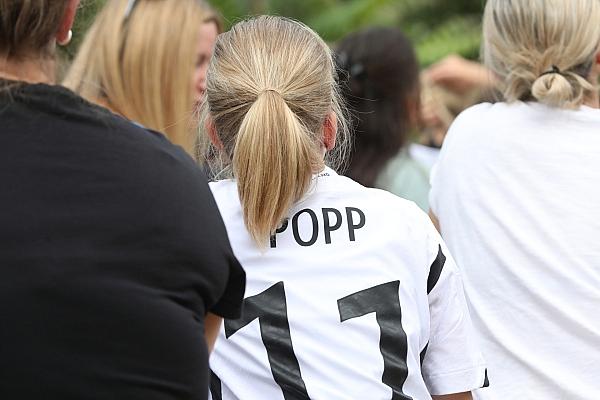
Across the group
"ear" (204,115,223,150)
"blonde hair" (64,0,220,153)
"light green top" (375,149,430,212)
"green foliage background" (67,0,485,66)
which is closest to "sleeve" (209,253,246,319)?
"ear" (204,115,223,150)

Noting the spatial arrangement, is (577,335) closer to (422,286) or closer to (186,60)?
(422,286)

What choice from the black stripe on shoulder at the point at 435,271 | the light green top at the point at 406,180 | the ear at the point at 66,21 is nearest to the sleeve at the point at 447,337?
the black stripe on shoulder at the point at 435,271

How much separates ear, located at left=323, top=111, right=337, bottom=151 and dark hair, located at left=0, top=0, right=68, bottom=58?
1001 millimetres

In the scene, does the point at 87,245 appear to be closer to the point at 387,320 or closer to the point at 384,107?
the point at 387,320

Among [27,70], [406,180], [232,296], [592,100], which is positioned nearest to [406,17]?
[406,180]

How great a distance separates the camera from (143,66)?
11.9 feet

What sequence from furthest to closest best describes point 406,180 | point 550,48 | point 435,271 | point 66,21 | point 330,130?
point 406,180 → point 550,48 → point 330,130 → point 435,271 → point 66,21

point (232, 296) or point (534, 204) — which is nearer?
point (232, 296)

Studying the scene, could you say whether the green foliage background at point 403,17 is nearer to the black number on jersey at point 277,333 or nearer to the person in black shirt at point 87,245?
the black number on jersey at point 277,333

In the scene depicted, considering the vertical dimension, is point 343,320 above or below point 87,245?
below

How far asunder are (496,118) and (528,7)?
13.8 inches

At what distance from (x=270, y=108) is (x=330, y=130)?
259 millimetres

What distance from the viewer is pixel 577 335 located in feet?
9.98

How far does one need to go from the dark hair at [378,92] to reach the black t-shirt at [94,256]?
2.72 metres
